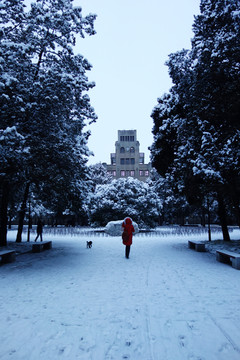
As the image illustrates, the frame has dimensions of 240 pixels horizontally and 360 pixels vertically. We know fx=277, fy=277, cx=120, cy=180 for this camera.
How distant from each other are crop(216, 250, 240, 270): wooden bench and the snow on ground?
365 millimetres

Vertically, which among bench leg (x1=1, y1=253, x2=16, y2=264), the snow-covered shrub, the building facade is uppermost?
the building facade

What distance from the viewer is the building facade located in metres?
81.9

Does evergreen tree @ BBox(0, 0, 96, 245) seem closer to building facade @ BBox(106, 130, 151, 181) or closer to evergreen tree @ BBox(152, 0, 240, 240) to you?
evergreen tree @ BBox(152, 0, 240, 240)

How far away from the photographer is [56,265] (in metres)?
10.2

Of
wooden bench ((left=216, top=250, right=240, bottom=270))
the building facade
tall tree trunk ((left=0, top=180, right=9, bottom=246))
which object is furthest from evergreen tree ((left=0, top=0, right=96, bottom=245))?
the building facade

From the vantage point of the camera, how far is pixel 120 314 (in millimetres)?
4859

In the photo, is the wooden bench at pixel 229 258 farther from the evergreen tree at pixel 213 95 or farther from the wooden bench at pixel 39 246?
the wooden bench at pixel 39 246

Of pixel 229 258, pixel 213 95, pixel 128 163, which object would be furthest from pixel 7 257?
pixel 128 163

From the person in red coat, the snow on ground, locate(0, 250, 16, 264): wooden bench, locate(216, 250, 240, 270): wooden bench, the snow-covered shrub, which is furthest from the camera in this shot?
the snow-covered shrub

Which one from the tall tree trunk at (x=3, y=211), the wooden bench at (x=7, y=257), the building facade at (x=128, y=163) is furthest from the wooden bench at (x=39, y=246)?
the building facade at (x=128, y=163)

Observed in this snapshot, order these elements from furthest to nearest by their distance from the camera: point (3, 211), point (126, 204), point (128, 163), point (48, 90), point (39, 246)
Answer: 1. point (128, 163)
2. point (126, 204)
3. point (3, 211)
4. point (39, 246)
5. point (48, 90)

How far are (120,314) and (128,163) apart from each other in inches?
3072

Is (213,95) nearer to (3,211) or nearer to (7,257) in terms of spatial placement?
(7,257)

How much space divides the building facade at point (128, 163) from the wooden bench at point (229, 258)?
2781 inches
